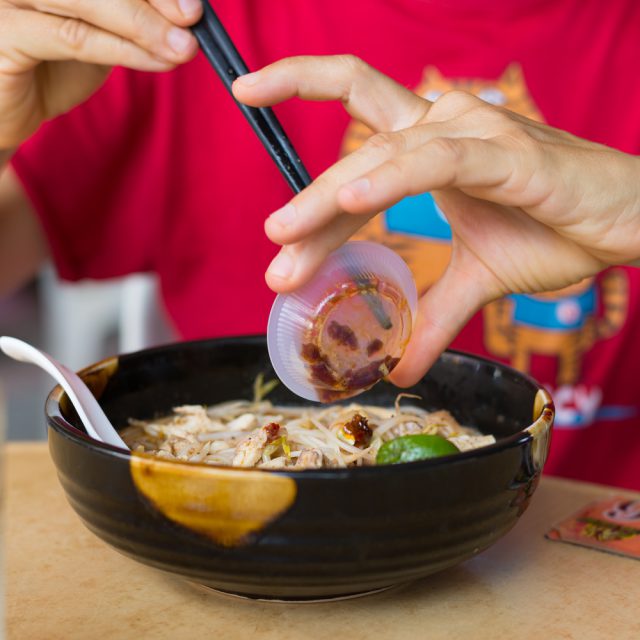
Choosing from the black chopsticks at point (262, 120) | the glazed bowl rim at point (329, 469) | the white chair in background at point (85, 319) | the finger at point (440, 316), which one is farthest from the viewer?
the white chair in background at point (85, 319)

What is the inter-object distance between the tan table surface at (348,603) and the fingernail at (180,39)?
19.9 inches

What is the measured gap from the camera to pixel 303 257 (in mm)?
692

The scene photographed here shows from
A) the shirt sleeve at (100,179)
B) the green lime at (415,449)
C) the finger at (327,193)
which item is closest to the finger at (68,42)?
the finger at (327,193)

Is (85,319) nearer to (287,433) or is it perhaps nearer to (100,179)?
(100,179)

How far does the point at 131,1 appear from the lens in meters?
0.87

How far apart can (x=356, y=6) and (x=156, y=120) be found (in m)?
0.43

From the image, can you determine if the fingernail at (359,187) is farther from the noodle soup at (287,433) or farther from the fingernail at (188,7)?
the fingernail at (188,7)

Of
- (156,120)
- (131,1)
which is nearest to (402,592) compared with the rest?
(131,1)

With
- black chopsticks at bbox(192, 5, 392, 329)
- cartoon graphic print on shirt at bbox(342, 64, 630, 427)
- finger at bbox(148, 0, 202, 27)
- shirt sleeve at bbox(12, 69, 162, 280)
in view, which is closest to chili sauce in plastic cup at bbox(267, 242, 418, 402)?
black chopsticks at bbox(192, 5, 392, 329)

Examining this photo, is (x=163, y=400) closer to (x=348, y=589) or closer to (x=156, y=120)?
(x=348, y=589)

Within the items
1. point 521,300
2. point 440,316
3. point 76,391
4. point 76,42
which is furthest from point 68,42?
point 521,300

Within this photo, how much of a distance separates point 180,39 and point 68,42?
153 millimetres

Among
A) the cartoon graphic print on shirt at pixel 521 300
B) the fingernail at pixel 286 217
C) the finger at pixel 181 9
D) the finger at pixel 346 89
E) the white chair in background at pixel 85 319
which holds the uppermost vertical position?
the finger at pixel 181 9

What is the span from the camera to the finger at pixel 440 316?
0.90m
